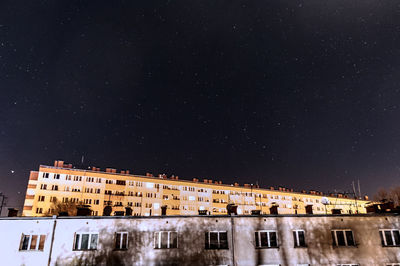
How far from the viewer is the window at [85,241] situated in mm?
26844

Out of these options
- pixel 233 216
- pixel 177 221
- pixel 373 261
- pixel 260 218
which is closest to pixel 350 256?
pixel 373 261

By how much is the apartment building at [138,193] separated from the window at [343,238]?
53.5 meters

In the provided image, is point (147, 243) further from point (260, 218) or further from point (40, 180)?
point (40, 180)

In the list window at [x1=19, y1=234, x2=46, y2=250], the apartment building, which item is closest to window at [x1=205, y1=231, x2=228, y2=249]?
window at [x1=19, y1=234, x2=46, y2=250]

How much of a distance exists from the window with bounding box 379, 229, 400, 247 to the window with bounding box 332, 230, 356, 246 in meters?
2.91

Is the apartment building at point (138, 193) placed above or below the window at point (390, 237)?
above

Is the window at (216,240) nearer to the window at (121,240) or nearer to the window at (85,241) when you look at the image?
the window at (121,240)

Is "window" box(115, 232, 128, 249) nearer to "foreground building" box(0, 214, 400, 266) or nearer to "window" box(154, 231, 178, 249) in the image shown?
"foreground building" box(0, 214, 400, 266)

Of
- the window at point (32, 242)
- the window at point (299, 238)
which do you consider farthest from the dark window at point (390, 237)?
the window at point (32, 242)

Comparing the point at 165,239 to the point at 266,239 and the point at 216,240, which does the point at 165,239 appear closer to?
the point at 216,240

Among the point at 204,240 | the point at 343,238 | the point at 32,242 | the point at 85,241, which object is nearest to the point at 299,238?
the point at 343,238

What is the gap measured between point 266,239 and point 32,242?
21257mm

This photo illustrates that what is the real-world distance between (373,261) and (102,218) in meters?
25.6

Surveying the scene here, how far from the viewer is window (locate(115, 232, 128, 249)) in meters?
27.1
